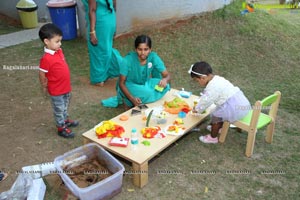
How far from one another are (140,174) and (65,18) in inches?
189

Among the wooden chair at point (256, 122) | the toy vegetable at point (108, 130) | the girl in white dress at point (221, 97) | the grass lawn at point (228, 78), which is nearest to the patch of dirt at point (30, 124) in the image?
the grass lawn at point (228, 78)

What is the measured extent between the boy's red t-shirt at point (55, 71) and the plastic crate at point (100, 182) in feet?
2.27

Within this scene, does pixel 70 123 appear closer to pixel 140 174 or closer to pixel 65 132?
pixel 65 132

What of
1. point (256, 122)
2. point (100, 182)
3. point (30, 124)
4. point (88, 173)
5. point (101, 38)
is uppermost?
point (101, 38)

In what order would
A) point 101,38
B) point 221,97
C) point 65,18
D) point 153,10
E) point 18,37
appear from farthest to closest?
point 18,37 → point 65,18 → point 153,10 → point 101,38 → point 221,97

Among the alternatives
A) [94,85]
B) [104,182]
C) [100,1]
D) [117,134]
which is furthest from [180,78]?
[104,182]

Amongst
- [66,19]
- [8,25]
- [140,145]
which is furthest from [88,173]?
[8,25]

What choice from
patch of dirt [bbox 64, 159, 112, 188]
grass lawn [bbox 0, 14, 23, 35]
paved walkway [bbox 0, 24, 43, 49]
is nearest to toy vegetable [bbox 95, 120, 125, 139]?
patch of dirt [bbox 64, 159, 112, 188]

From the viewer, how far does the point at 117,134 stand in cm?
284

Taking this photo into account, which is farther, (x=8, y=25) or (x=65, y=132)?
(x=8, y=25)

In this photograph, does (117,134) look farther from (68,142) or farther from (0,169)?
(0,169)

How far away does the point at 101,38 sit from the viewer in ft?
14.1

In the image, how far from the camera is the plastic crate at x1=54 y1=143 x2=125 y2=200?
2275mm

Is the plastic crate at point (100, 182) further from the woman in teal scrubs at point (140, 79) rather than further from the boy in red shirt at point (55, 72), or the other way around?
the woman in teal scrubs at point (140, 79)
